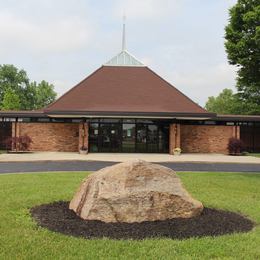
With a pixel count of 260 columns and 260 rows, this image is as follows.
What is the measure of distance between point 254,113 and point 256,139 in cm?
1531

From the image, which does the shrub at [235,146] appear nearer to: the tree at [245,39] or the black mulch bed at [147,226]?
the tree at [245,39]

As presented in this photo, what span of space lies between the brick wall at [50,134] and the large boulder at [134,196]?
23868mm

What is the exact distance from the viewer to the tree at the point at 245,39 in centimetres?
1694

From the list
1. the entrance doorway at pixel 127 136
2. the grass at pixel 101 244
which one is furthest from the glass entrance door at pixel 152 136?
the grass at pixel 101 244

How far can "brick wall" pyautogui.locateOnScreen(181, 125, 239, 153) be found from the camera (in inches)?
1294

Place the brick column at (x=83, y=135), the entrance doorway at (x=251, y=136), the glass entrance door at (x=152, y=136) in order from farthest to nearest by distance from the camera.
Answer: the entrance doorway at (x=251, y=136) → the glass entrance door at (x=152, y=136) → the brick column at (x=83, y=135)

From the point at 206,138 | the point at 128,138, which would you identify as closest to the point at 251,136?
the point at 206,138

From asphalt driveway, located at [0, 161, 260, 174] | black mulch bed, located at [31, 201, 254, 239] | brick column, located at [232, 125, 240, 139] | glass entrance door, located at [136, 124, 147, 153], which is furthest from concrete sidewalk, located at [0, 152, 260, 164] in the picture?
black mulch bed, located at [31, 201, 254, 239]

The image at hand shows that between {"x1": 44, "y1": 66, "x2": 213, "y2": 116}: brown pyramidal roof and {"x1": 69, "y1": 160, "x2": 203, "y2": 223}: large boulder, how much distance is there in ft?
67.4

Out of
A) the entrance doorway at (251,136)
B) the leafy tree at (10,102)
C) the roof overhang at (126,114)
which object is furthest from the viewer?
the leafy tree at (10,102)

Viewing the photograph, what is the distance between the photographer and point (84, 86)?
32219 mm

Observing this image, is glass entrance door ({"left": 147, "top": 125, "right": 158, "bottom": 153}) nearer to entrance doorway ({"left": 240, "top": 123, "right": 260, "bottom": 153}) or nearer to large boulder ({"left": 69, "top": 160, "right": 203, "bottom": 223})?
entrance doorway ({"left": 240, "top": 123, "right": 260, "bottom": 153})

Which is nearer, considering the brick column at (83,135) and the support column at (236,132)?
the brick column at (83,135)

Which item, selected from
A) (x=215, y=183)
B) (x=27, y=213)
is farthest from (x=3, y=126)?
(x=27, y=213)
